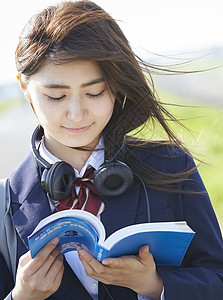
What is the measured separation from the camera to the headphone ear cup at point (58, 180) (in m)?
2.26

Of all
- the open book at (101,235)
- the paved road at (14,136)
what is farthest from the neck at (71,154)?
the paved road at (14,136)

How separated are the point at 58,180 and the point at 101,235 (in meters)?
0.45

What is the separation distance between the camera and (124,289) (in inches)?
93.3

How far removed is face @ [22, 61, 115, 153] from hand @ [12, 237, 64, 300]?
499mm

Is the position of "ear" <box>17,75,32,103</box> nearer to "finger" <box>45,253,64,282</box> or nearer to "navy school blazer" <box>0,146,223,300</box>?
"navy school blazer" <box>0,146,223,300</box>

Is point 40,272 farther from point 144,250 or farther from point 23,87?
point 23,87

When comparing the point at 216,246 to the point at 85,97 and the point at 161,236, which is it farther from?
the point at 85,97

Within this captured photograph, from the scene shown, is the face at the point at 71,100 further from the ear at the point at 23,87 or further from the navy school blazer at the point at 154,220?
the navy school blazer at the point at 154,220

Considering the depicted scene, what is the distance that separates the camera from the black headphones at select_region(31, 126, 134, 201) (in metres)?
2.27

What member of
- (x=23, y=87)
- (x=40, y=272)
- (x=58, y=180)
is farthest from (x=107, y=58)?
(x=40, y=272)

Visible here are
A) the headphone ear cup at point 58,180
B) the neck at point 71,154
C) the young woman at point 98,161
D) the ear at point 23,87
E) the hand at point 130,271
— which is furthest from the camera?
the neck at point 71,154

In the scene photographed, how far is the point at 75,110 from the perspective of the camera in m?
2.20

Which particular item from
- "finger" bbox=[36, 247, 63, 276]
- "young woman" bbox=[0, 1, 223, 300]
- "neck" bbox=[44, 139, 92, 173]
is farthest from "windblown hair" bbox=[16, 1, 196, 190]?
"finger" bbox=[36, 247, 63, 276]

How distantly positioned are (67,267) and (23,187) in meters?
0.42
